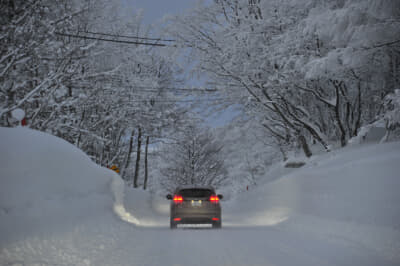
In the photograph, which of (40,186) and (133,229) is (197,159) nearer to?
(133,229)

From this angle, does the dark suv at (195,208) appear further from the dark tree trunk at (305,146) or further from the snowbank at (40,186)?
the dark tree trunk at (305,146)

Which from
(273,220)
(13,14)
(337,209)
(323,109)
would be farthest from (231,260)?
(323,109)

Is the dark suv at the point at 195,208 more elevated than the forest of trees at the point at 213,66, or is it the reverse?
the forest of trees at the point at 213,66

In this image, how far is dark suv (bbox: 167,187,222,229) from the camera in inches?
583

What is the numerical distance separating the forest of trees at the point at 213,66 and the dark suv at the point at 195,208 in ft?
13.3

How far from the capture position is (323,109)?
24.1m

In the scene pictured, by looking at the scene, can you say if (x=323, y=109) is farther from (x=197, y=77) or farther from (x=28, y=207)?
(x=28, y=207)

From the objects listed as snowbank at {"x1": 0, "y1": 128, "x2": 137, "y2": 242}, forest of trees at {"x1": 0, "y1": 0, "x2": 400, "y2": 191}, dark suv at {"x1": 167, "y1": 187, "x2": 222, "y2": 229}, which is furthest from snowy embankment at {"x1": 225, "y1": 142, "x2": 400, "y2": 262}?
snowbank at {"x1": 0, "y1": 128, "x2": 137, "y2": 242}

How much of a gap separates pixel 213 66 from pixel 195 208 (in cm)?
898

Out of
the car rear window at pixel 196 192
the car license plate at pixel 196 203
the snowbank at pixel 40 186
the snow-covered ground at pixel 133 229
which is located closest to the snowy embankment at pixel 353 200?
the snow-covered ground at pixel 133 229

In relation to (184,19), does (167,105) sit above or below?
below

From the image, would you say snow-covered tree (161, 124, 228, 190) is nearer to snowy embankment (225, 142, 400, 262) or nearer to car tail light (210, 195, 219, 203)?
snowy embankment (225, 142, 400, 262)

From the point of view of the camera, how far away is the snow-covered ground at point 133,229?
24.5 feet

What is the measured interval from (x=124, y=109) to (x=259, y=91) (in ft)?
29.2
